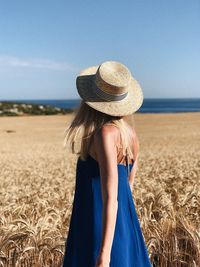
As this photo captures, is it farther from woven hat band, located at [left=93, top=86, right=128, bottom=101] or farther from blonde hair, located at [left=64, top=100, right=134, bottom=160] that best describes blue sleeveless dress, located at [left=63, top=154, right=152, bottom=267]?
woven hat band, located at [left=93, top=86, right=128, bottom=101]

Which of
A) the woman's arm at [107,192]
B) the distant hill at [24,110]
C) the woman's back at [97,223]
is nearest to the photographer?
the woman's arm at [107,192]

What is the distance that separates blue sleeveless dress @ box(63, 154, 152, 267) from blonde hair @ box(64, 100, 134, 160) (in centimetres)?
14

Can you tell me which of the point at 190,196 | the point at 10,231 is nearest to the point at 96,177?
the point at 10,231

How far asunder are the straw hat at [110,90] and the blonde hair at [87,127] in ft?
0.20

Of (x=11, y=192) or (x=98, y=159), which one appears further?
(x=11, y=192)

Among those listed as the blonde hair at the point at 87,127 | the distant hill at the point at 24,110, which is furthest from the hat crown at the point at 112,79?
the distant hill at the point at 24,110

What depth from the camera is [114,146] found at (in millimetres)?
3145

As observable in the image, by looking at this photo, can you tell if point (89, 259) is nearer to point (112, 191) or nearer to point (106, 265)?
point (106, 265)

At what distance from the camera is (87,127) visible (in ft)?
10.6

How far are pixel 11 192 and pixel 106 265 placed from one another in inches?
294

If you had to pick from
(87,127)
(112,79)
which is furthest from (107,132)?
(112,79)

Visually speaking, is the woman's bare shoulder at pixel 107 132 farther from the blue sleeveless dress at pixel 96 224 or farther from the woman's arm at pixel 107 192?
the blue sleeveless dress at pixel 96 224

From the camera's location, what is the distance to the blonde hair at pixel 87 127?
324cm

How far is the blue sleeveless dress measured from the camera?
3410 mm
